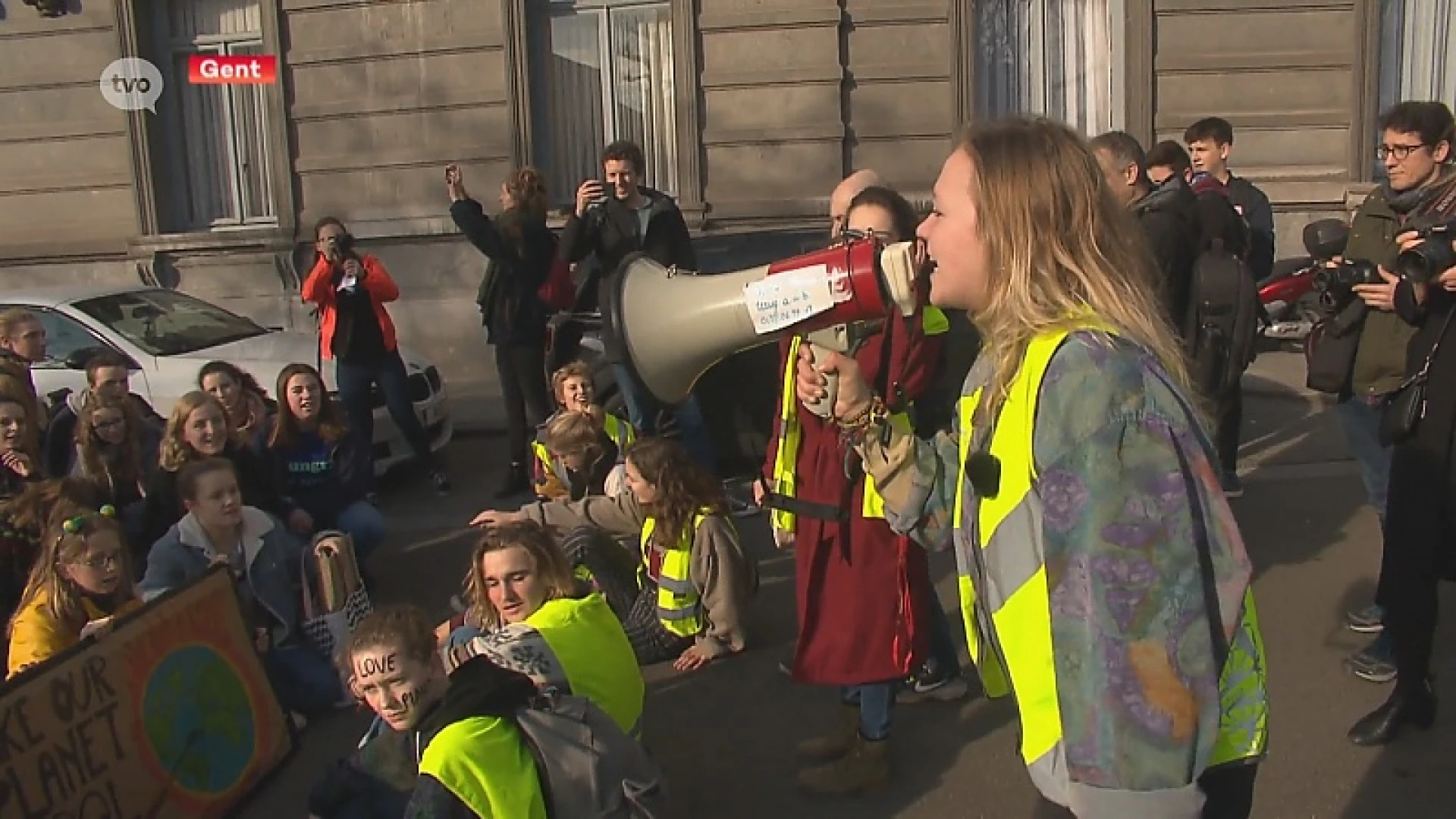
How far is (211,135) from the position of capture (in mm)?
14148

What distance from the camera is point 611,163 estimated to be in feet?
23.2

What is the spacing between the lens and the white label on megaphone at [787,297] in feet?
7.69

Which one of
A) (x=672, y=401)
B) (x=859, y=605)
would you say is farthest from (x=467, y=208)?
(x=672, y=401)

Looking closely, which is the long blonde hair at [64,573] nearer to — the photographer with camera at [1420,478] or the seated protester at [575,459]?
the seated protester at [575,459]

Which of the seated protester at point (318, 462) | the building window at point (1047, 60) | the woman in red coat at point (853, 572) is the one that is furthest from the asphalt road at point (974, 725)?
the building window at point (1047, 60)

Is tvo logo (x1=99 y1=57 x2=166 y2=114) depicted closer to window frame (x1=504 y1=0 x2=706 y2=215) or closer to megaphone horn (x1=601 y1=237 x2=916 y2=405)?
window frame (x1=504 y1=0 x2=706 y2=215)

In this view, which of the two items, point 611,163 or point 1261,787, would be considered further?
point 611,163

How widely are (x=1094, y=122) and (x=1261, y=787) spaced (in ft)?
33.0

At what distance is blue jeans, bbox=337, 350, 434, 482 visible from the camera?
301 inches

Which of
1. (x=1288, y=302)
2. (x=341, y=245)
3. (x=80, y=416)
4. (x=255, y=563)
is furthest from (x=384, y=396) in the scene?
(x=1288, y=302)

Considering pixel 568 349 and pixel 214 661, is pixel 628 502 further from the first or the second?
pixel 568 349

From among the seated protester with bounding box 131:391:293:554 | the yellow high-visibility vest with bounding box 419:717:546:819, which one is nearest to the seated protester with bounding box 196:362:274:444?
the seated protester with bounding box 131:391:293:554

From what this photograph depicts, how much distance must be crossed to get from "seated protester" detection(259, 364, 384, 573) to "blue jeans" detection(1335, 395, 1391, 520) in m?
3.95

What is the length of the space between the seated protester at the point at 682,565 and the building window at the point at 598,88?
8.58 m
